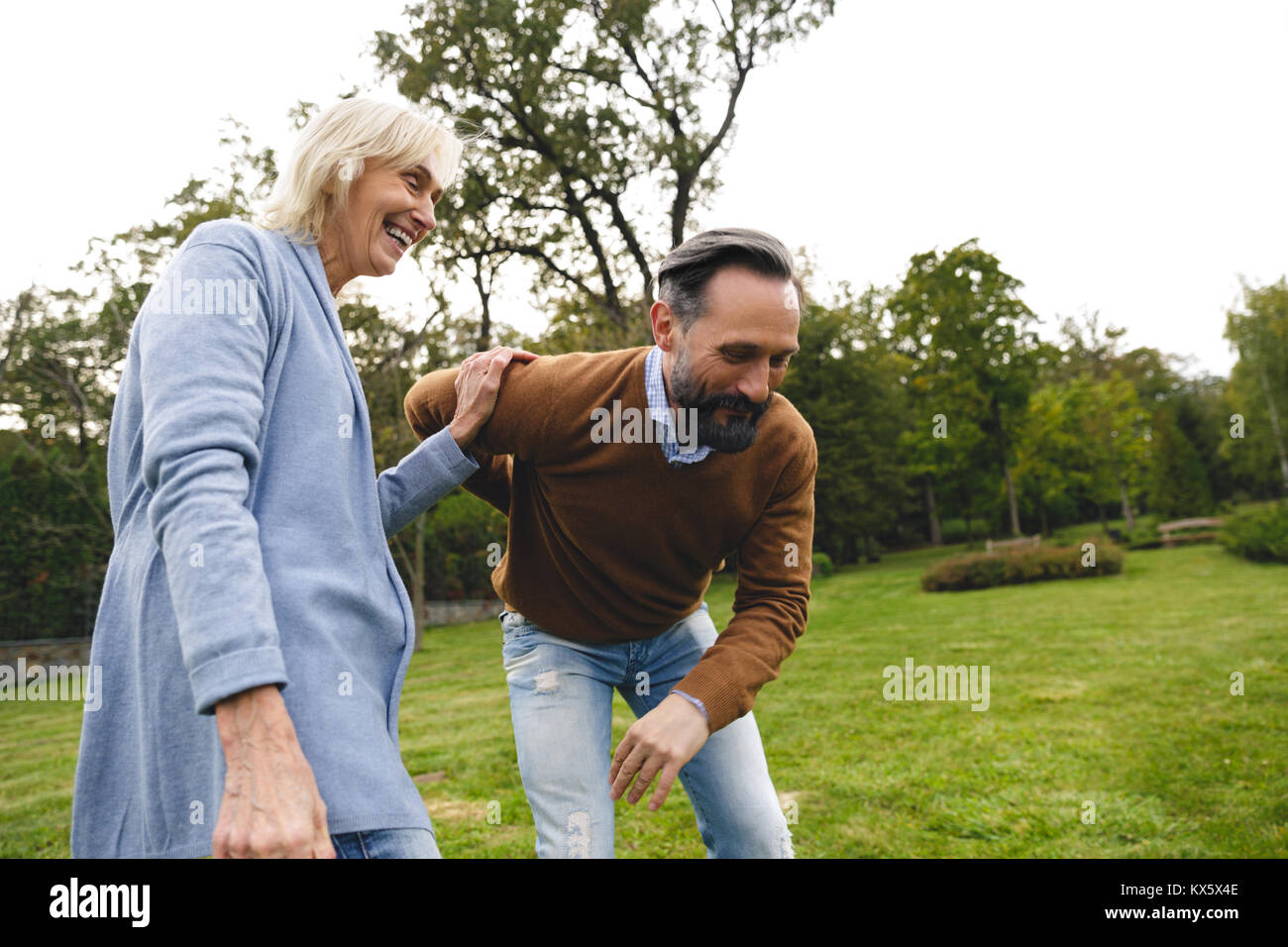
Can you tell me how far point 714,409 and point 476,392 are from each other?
68 cm

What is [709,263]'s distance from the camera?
2553 millimetres

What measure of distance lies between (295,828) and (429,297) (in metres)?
17.3

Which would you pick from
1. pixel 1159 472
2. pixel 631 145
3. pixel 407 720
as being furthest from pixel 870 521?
pixel 407 720

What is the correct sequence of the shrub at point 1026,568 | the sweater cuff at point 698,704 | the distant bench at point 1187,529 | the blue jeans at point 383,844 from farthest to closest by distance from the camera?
the distant bench at point 1187,529
the shrub at point 1026,568
the sweater cuff at point 698,704
the blue jeans at point 383,844

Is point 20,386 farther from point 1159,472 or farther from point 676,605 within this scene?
point 1159,472

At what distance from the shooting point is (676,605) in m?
2.88

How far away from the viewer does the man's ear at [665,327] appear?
8.76 ft

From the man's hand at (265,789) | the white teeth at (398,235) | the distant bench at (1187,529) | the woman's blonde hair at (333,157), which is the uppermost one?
the woman's blonde hair at (333,157)

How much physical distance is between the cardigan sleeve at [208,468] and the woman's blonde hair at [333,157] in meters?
0.41

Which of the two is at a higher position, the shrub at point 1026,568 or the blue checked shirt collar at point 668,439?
the blue checked shirt collar at point 668,439
